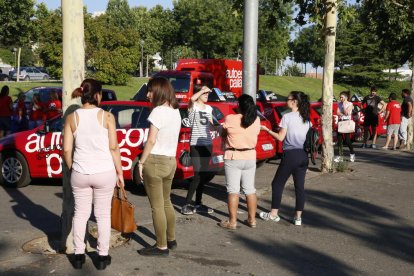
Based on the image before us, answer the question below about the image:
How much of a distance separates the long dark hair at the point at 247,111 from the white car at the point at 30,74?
49.1 meters

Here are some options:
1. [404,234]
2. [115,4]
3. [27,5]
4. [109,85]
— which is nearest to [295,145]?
[404,234]

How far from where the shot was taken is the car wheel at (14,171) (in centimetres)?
1002

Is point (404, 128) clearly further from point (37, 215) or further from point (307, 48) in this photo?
point (307, 48)

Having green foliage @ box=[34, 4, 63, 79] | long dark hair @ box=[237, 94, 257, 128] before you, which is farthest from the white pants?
green foliage @ box=[34, 4, 63, 79]

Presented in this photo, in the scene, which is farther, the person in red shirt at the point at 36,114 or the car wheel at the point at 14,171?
the person in red shirt at the point at 36,114

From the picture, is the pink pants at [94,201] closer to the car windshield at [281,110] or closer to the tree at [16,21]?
the car windshield at [281,110]

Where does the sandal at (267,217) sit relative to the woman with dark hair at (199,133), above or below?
below

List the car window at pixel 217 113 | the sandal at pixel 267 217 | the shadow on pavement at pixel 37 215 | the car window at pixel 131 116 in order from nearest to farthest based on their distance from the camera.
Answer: the shadow on pavement at pixel 37 215 < the sandal at pixel 267 217 < the car window at pixel 131 116 < the car window at pixel 217 113

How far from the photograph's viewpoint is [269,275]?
5379 mm

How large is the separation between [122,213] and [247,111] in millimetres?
2182

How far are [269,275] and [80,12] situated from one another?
337 centimetres

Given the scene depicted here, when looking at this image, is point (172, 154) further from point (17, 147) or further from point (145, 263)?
point (17, 147)

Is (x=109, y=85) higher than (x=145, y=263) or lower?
higher

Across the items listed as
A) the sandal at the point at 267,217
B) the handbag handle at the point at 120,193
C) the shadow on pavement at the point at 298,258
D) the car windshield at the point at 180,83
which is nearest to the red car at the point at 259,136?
the sandal at the point at 267,217
